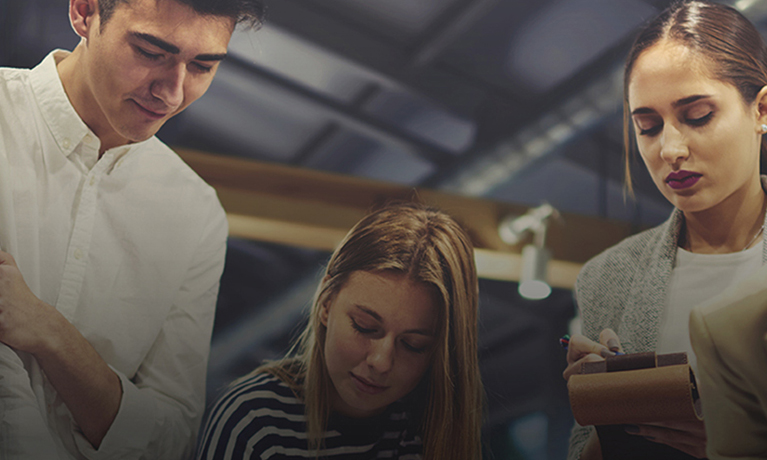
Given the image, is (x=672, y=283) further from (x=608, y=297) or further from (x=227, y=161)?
(x=227, y=161)

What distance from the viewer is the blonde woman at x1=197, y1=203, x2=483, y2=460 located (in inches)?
76.0

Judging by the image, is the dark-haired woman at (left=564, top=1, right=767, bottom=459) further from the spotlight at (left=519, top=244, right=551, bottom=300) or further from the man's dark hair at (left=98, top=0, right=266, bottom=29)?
the man's dark hair at (left=98, top=0, right=266, bottom=29)

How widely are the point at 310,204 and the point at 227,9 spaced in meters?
0.63

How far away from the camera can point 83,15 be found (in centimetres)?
191

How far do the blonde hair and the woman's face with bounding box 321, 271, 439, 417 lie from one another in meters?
0.03

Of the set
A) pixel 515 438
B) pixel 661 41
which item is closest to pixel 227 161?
pixel 515 438

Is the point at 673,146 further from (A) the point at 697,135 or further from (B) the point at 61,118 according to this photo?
(B) the point at 61,118

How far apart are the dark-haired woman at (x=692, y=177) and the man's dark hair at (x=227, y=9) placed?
120 cm

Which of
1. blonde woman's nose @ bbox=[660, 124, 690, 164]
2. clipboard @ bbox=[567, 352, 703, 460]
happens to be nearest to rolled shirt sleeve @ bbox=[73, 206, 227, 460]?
clipboard @ bbox=[567, 352, 703, 460]

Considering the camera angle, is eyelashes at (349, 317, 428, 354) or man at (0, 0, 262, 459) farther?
eyelashes at (349, 317, 428, 354)

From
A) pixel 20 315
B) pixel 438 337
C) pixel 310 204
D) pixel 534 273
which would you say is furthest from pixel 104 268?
pixel 534 273

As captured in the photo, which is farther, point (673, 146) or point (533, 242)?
point (533, 242)

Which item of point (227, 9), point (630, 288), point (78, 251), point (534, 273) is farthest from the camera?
point (534, 273)

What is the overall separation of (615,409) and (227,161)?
1328mm
